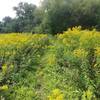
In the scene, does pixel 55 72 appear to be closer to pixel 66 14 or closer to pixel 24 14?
pixel 66 14

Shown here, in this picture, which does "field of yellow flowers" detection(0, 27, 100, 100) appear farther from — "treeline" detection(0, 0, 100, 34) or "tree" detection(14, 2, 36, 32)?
"tree" detection(14, 2, 36, 32)

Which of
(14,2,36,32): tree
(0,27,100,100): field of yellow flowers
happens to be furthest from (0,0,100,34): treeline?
(0,27,100,100): field of yellow flowers

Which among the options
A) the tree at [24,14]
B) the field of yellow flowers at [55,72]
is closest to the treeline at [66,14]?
the tree at [24,14]

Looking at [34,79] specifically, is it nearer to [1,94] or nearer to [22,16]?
[1,94]

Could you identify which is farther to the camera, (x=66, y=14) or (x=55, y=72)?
(x=66, y=14)

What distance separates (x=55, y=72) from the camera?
834 cm

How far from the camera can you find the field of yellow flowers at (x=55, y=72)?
21.2 feet

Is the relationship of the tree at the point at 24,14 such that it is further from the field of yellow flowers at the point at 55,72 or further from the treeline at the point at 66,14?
the field of yellow flowers at the point at 55,72

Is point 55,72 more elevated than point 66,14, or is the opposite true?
point 66,14

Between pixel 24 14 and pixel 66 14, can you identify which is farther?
pixel 24 14

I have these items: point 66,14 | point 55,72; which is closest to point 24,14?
point 66,14

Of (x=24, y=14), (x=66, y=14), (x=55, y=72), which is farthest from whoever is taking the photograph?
(x=24, y=14)

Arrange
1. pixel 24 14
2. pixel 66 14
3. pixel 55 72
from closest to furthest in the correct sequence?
pixel 55 72, pixel 66 14, pixel 24 14

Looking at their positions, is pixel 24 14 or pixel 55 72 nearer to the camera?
pixel 55 72
